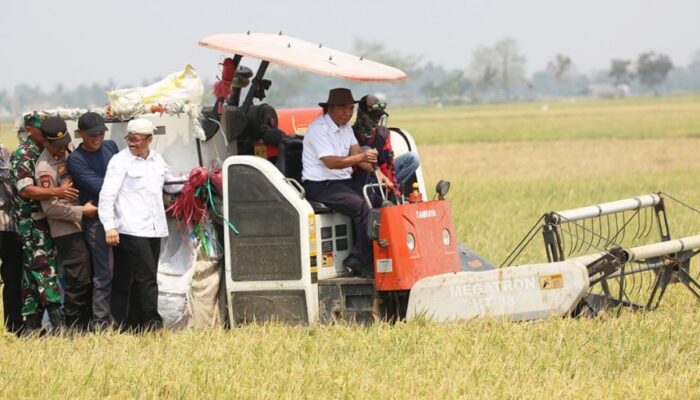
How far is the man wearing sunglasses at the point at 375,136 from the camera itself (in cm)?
1008

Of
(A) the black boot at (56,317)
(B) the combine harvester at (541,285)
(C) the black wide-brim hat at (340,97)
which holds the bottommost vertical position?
(A) the black boot at (56,317)

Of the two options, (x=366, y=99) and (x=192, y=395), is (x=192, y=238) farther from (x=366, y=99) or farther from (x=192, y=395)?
(x=192, y=395)

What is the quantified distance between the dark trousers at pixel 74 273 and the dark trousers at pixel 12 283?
46cm

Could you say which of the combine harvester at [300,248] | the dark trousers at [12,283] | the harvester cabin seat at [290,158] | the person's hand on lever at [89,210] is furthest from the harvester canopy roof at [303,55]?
the dark trousers at [12,283]

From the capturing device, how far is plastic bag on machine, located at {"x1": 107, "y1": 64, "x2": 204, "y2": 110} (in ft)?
34.7

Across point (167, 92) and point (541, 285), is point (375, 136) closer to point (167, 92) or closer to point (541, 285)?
point (167, 92)

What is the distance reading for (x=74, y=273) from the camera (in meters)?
9.75

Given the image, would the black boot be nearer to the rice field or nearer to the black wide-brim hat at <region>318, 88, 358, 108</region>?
the rice field

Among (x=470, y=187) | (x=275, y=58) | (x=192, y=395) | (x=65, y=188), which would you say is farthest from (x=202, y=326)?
(x=470, y=187)

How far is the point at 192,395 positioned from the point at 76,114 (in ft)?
12.9

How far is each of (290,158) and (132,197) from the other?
1347mm

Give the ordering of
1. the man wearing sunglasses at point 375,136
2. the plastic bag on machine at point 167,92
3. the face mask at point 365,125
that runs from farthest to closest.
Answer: the plastic bag on machine at point 167,92
the face mask at point 365,125
the man wearing sunglasses at point 375,136

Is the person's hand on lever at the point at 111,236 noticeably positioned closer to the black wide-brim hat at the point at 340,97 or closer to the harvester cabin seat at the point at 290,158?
the harvester cabin seat at the point at 290,158

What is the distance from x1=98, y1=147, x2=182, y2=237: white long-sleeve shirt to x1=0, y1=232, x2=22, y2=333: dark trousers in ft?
3.30
